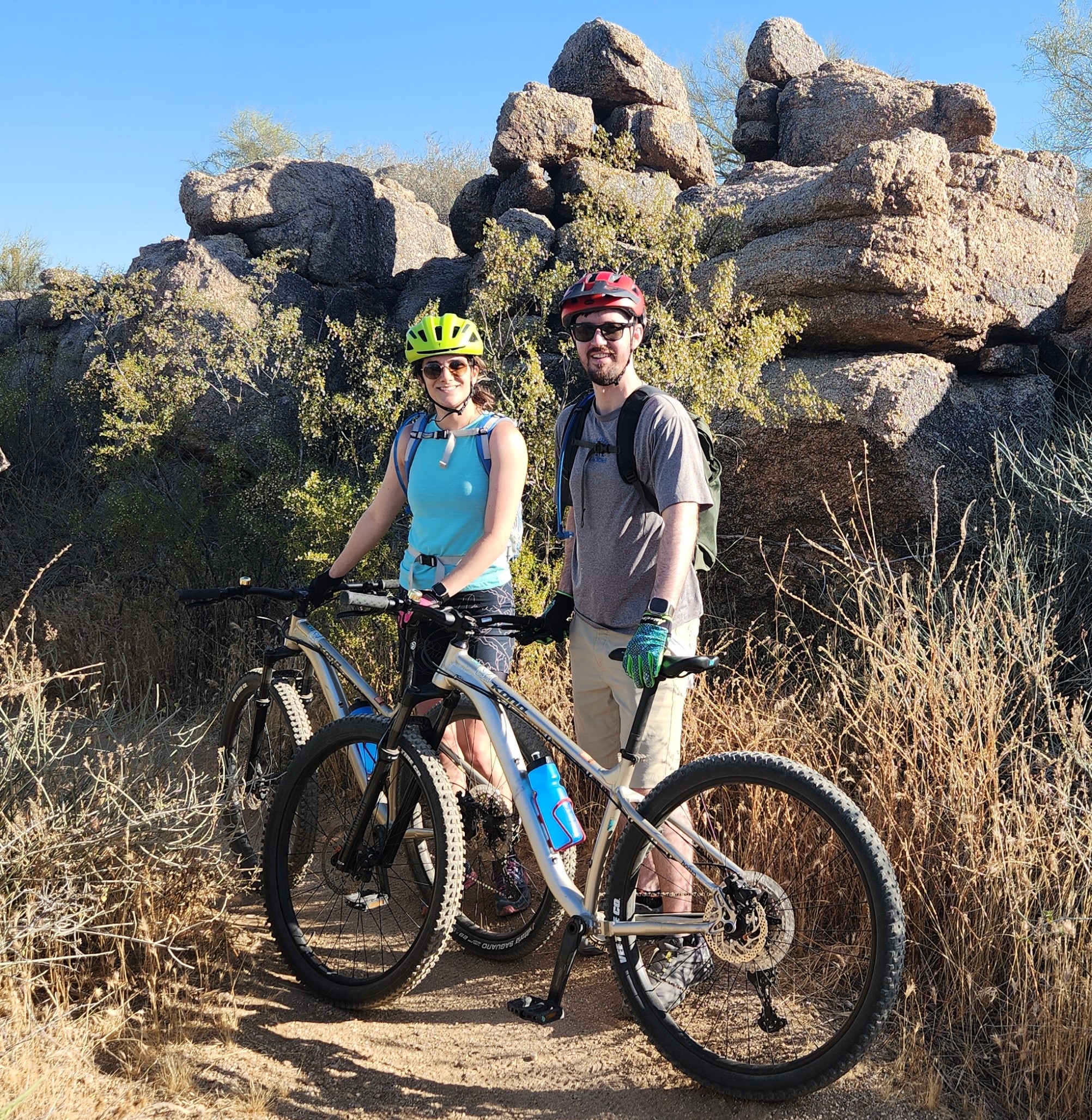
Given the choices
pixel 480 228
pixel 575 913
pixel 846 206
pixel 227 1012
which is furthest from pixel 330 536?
pixel 480 228

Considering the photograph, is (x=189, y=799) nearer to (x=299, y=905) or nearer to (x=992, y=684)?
(x=299, y=905)

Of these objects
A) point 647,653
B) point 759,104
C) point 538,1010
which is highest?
point 759,104

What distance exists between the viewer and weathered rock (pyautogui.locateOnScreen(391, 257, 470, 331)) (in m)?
10.5

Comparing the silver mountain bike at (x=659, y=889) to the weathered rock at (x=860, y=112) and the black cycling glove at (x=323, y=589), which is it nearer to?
the black cycling glove at (x=323, y=589)

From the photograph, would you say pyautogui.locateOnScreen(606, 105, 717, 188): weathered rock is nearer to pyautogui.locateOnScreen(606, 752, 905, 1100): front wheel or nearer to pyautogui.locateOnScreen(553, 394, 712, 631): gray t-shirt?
pyautogui.locateOnScreen(553, 394, 712, 631): gray t-shirt

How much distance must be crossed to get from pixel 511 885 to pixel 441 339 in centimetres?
196

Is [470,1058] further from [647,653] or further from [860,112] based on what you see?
[860,112]

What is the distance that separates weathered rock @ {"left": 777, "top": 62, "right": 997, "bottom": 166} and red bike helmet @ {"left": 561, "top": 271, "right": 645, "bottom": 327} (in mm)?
8661

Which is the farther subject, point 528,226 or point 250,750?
point 528,226

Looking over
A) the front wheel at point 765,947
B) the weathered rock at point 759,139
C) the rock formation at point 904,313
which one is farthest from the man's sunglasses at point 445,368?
the weathered rock at point 759,139

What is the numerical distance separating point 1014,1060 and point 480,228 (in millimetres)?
10396

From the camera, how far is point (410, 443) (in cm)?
369

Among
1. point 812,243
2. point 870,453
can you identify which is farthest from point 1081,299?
point 870,453

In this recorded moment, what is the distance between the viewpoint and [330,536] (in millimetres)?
6465
